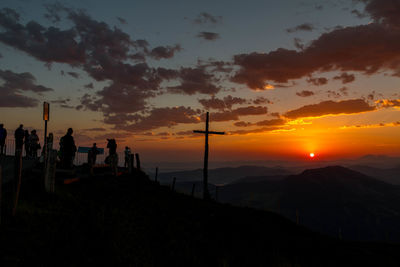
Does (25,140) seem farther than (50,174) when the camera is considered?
Yes

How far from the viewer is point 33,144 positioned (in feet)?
85.4

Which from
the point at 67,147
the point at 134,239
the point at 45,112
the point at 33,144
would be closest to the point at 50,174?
the point at 67,147

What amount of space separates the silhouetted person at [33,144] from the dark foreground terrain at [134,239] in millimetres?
11642

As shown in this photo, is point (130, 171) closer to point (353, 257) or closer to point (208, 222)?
point (208, 222)

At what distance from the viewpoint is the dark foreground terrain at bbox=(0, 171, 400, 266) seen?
25.0 feet

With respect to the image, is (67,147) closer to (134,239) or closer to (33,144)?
(134,239)

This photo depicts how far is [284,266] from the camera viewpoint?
9047 millimetres

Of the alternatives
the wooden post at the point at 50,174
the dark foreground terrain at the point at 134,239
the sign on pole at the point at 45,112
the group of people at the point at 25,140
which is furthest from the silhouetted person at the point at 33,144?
the wooden post at the point at 50,174

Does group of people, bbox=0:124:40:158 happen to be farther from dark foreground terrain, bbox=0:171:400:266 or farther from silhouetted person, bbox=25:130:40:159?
dark foreground terrain, bbox=0:171:400:266

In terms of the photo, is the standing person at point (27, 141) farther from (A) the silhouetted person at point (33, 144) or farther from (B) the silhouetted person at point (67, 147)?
(B) the silhouetted person at point (67, 147)

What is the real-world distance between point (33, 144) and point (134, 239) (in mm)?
20680

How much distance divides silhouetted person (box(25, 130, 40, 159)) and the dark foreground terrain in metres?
11.6

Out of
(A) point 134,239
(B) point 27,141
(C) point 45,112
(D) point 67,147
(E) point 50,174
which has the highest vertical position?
(C) point 45,112

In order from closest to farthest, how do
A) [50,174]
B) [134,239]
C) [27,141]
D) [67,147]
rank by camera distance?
[134,239]
[50,174]
[67,147]
[27,141]
